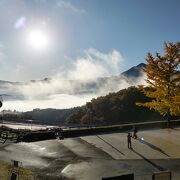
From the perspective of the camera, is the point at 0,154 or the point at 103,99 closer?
the point at 0,154

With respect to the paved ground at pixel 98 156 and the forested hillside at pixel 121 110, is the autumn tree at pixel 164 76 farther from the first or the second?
the forested hillside at pixel 121 110

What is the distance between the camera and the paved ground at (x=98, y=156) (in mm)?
25909

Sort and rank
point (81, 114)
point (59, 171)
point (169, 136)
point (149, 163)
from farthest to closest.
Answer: point (81, 114), point (169, 136), point (149, 163), point (59, 171)

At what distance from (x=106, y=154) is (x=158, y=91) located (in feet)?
52.3

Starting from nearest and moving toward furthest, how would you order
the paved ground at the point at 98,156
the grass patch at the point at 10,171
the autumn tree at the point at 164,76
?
the grass patch at the point at 10,171 < the paved ground at the point at 98,156 < the autumn tree at the point at 164,76

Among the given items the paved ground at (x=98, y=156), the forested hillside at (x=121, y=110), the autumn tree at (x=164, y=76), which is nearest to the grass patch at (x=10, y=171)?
the paved ground at (x=98, y=156)

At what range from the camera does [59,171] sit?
26.4 metres

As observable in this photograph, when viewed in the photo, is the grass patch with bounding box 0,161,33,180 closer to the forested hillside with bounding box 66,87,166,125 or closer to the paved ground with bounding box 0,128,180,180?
the paved ground with bounding box 0,128,180,180

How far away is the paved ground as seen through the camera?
2591cm

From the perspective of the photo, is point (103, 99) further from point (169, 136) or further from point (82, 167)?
point (82, 167)

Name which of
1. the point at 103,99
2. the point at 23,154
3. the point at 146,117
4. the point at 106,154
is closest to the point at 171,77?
the point at 106,154

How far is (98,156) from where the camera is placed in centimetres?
3156

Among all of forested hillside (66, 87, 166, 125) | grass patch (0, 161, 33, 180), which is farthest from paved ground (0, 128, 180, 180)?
forested hillside (66, 87, 166, 125)

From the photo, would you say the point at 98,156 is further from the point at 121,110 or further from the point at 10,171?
the point at 121,110
